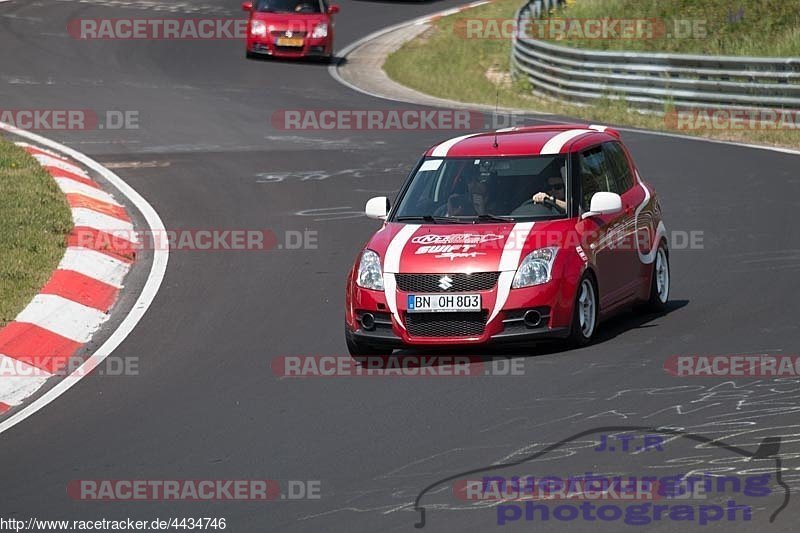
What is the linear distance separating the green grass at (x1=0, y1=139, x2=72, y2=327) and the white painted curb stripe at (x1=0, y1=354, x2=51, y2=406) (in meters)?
0.85

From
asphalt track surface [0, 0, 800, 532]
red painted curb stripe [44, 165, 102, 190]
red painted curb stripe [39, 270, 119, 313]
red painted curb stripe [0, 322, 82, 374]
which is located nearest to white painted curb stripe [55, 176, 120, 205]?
red painted curb stripe [44, 165, 102, 190]

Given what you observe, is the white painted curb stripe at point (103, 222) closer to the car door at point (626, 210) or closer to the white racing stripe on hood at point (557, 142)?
the white racing stripe on hood at point (557, 142)

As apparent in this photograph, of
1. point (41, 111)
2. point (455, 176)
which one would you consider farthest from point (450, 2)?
point (455, 176)

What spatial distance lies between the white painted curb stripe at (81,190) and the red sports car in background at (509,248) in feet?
19.8

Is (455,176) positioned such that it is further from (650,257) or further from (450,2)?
(450,2)

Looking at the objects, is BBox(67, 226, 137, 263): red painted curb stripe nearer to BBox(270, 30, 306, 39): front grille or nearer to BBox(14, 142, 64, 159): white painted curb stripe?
BBox(14, 142, 64, 159): white painted curb stripe

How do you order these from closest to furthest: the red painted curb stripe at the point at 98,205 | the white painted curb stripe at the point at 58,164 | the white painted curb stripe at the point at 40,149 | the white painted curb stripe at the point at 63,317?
the white painted curb stripe at the point at 63,317
the red painted curb stripe at the point at 98,205
the white painted curb stripe at the point at 58,164
the white painted curb stripe at the point at 40,149

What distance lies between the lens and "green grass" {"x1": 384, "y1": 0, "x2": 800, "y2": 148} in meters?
23.9

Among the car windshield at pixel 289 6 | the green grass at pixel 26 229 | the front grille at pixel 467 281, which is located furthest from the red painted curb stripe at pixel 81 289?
the car windshield at pixel 289 6

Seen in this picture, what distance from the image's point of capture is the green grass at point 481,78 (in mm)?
23875

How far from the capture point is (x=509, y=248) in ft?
33.2

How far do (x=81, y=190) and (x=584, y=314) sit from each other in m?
7.97

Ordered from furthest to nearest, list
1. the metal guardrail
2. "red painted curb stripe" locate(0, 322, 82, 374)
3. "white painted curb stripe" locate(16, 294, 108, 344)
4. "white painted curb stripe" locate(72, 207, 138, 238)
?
the metal guardrail
"white painted curb stripe" locate(72, 207, 138, 238)
"white painted curb stripe" locate(16, 294, 108, 344)
"red painted curb stripe" locate(0, 322, 82, 374)

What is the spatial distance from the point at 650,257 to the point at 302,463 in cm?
478
